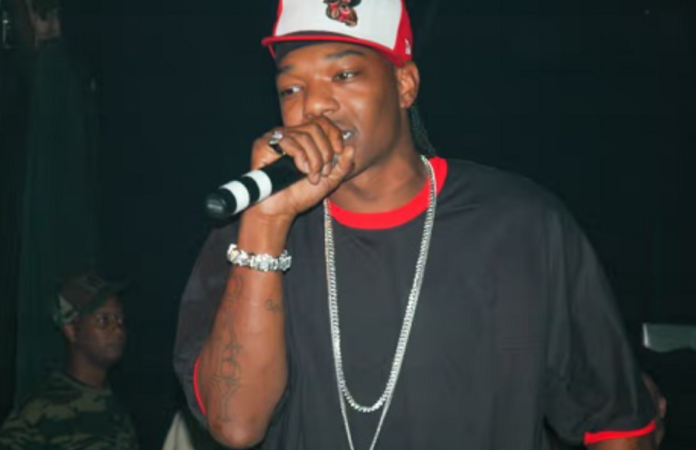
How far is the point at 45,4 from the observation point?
4.57m

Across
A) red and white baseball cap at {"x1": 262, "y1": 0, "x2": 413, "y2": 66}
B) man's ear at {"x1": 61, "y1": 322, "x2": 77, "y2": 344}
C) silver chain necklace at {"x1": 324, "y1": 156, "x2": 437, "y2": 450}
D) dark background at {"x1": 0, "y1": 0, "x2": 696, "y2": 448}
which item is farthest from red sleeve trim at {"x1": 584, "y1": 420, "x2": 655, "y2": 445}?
dark background at {"x1": 0, "y1": 0, "x2": 696, "y2": 448}

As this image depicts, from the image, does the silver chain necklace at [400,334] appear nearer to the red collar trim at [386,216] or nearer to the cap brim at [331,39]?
the red collar trim at [386,216]

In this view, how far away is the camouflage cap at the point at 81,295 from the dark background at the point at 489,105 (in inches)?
26.4

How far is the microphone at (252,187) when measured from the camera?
4.42ft

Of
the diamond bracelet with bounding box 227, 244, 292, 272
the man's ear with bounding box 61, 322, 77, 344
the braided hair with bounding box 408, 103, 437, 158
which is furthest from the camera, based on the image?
the man's ear with bounding box 61, 322, 77, 344

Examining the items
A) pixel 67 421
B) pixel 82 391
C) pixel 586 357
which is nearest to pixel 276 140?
pixel 586 357

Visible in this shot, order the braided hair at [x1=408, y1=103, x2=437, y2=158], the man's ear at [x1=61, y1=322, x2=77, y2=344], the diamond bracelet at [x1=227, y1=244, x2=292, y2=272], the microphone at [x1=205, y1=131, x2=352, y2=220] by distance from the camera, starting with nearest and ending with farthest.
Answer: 1. the microphone at [x1=205, y1=131, x2=352, y2=220]
2. the diamond bracelet at [x1=227, y1=244, x2=292, y2=272]
3. the braided hair at [x1=408, y1=103, x2=437, y2=158]
4. the man's ear at [x1=61, y1=322, x2=77, y2=344]

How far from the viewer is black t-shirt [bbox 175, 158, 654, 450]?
1.67 m

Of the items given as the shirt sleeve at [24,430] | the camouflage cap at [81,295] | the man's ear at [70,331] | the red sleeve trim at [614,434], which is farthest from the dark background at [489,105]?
the red sleeve trim at [614,434]

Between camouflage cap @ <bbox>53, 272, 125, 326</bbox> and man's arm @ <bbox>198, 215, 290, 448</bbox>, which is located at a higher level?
man's arm @ <bbox>198, 215, 290, 448</bbox>

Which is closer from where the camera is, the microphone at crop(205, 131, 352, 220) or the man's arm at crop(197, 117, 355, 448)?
the microphone at crop(205, 131, 352, 220)

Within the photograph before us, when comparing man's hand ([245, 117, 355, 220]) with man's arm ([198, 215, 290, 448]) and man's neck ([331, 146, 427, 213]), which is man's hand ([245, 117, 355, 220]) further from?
man's neck ([331, 146, 427, 213])

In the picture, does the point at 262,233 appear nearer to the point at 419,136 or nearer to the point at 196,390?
the point at 196,390

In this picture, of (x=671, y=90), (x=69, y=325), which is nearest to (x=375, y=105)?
(x=69, y=325)
